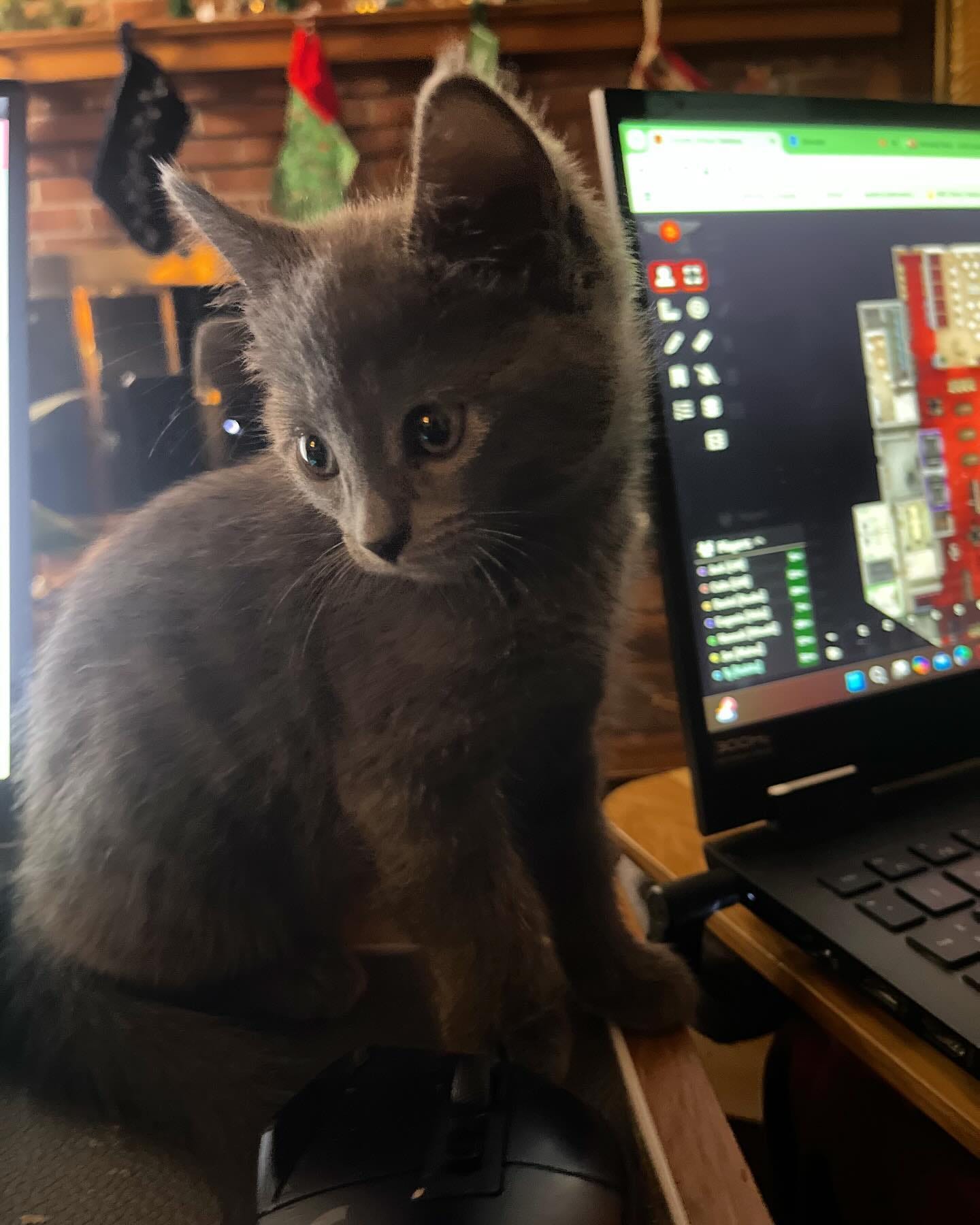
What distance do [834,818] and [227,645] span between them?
42 centimetres

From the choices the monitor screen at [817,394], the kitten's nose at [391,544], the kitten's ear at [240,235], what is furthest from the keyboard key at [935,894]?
the kitten's ear at [240,235]

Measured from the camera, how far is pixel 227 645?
421mm

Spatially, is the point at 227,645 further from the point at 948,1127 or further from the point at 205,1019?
the point at 948,1127

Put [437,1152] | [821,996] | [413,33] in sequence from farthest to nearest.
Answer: [413,33]
[821,996]
[437,1152]

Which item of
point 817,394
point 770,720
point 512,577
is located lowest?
point 770,720

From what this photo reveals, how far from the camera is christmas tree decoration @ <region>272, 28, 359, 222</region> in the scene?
59cm

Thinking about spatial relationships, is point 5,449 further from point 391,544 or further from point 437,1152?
point 437,1152

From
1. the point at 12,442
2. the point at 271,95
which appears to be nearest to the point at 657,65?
the point at 271,95

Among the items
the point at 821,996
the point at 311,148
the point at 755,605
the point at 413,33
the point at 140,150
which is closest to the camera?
the point at 821,996

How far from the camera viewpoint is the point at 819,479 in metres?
0.58

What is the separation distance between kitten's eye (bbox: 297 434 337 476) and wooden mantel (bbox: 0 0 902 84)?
1107mm

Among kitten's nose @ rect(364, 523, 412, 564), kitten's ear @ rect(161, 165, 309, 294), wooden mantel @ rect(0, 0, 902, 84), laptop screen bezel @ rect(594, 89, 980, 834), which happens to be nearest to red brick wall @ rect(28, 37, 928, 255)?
wooden mantel @ rect(0, 0, 902, 84)

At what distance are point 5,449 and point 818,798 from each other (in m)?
0.56

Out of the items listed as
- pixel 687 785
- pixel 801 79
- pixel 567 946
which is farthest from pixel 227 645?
pixel 801 79
